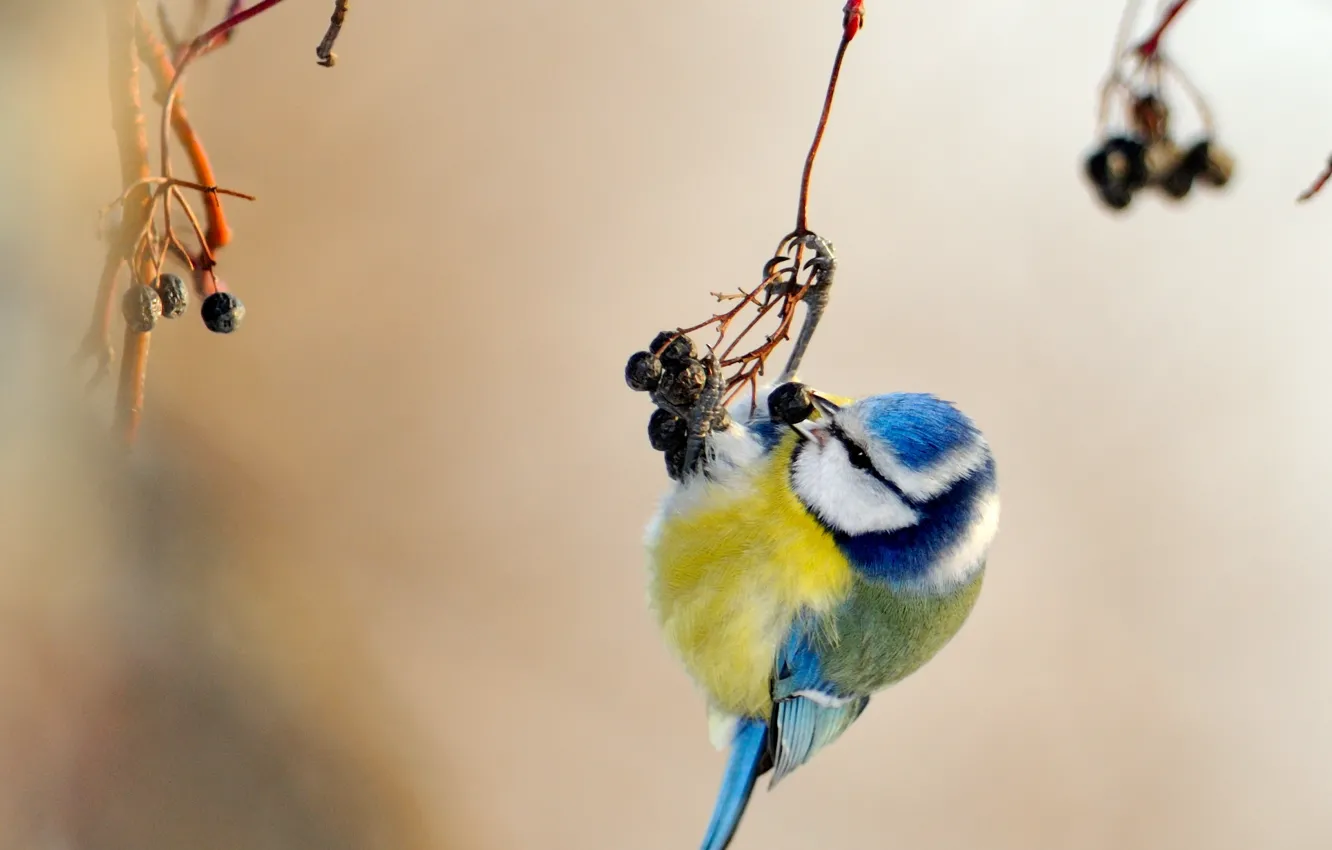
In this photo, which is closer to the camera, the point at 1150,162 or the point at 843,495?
the point at 1150,162

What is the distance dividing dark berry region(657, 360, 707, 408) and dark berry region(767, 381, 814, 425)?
0.57 ft

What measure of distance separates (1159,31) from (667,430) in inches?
23.7

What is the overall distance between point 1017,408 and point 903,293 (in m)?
0.40

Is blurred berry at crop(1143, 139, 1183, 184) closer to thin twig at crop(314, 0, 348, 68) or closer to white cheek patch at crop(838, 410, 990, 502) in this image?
white cheek patch at crop(838, 410, 990, 502)

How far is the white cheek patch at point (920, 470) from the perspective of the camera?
1291 mm

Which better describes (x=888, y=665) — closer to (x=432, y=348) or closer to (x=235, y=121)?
(x=432, y=348)

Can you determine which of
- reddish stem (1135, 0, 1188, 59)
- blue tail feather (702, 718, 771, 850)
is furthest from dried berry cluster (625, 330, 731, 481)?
blue tail feather (702, 718, 771, 850)

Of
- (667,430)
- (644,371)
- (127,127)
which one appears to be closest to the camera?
(127,127)

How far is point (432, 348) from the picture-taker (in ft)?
8.11

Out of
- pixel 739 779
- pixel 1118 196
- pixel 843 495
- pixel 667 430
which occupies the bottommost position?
pixel 739 779

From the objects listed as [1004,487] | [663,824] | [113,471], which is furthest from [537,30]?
[663,824]

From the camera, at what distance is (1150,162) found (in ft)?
3.38

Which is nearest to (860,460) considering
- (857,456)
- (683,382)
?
(857,456)

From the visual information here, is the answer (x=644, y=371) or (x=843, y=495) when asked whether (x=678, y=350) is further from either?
(x=843, y=495)
